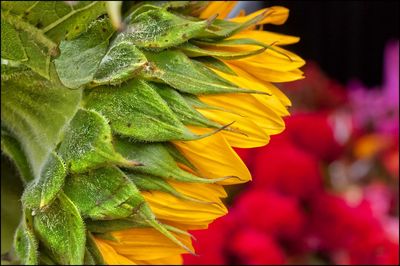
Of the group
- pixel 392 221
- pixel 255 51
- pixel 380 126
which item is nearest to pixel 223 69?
pixel 255 51

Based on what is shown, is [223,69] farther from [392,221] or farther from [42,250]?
[392,221]

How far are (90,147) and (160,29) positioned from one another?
0.23 ft

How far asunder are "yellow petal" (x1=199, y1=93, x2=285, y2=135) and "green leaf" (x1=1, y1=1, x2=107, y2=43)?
0.08 m

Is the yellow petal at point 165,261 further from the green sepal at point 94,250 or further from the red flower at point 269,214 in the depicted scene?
the red flower at point 269,214

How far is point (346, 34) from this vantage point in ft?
4.83

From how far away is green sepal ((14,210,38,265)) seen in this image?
44cm

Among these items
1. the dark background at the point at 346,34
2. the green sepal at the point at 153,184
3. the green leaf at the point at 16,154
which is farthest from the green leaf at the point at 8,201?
the dark background at the point at 346,34

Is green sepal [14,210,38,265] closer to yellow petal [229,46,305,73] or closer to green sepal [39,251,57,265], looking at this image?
green sepal [39,251,57,265]

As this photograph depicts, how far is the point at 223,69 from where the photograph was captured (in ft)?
1.46

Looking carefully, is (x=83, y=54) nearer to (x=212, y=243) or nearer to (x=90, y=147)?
(x=90, y=147)

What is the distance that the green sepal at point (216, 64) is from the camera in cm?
44

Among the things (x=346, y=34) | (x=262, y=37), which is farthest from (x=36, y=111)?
(x=346, y=34)

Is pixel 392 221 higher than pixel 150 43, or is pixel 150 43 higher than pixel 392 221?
pixel 150 43

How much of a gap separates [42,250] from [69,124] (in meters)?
0.07
